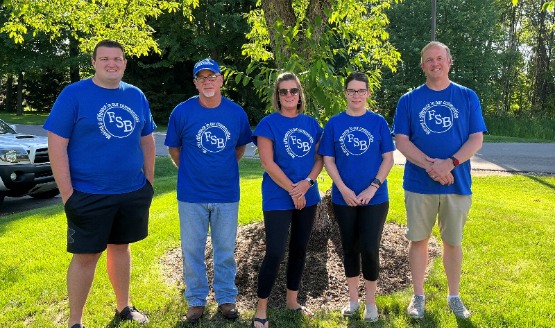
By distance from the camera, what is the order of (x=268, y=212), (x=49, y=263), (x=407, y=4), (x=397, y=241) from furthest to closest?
1. (x=407, y=4)
2. (x=397, y=241)
3. (x=49, y=263)
4. (x=268, y=212)

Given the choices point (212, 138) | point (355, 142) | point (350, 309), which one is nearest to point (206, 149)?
point (212, 138)

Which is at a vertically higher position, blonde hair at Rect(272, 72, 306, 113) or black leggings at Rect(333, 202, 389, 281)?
blonde hair at Rect(272, 72, 306, 113)

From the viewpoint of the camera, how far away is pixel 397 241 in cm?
552

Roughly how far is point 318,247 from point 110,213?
2.41 meters

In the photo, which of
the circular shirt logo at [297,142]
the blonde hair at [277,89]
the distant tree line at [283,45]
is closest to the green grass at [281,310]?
the circular shirt logo at [297,142]

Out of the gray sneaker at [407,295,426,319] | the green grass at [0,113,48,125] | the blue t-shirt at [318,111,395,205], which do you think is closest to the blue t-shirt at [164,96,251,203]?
the blue t-shirt at [318,111,395,205]

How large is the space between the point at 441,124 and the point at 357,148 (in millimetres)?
660

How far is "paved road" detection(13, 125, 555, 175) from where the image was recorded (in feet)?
42.2

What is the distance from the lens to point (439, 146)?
356cm

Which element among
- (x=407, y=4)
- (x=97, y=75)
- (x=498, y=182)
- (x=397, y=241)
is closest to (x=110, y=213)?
(x=97, y=75)

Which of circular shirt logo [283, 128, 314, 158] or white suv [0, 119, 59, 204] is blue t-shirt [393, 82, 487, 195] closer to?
circular shirt logo [283, 128, 314, 158]

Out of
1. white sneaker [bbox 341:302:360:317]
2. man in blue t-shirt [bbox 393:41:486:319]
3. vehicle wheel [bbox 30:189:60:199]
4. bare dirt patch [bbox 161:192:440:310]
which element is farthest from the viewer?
vehicle wheel [bbox 30:189:60:199]

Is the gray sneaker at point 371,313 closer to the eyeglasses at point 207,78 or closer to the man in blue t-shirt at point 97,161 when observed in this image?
the man in blue t-shirt at point 97,161

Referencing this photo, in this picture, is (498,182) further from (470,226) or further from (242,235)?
(242,235)
